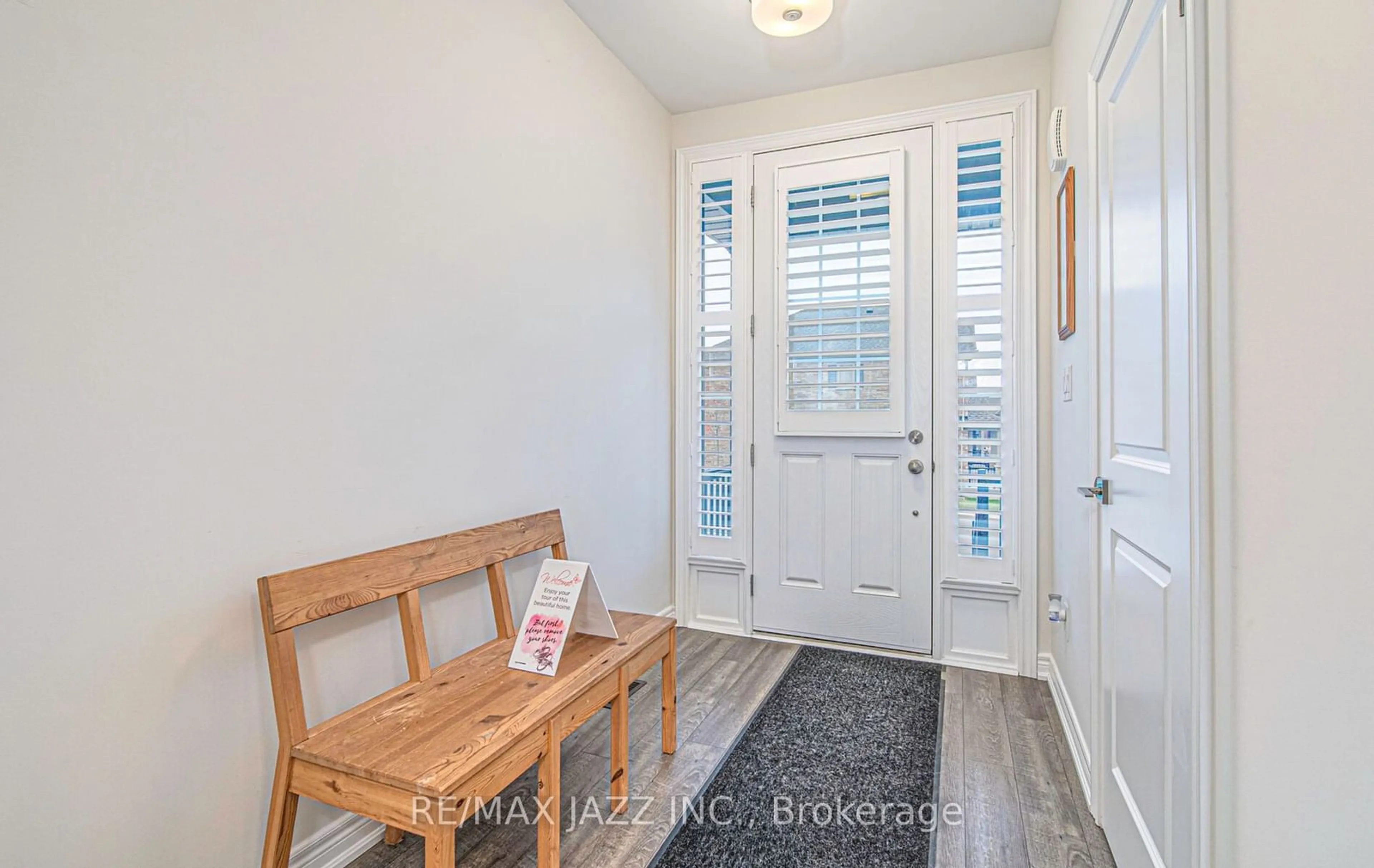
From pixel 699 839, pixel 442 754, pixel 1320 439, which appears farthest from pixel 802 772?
pixel 1320 439

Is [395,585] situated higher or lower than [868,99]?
lower

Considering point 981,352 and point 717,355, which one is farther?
point 717,355

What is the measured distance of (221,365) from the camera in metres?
1.27

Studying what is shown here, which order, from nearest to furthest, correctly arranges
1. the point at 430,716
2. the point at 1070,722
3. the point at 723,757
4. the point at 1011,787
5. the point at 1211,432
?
the point at 1211,432 < the point at 430,716 < the point at 1011,787 < the point at 723,757 < the point at 1070,722

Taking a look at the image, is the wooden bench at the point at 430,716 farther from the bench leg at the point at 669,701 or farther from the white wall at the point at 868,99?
the white wall at the point at 868,99

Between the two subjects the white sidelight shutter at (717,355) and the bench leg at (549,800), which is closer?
the bench leg at (549,800)

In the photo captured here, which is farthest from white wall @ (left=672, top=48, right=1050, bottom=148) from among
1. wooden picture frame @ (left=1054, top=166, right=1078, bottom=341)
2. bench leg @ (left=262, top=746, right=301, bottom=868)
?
bench leg @ (left=262, top=746, right=301, bottom=868)

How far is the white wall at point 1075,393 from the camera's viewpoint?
1.81 meters

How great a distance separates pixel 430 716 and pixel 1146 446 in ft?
5.35

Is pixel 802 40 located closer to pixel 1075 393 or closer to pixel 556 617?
pixel 1075 393

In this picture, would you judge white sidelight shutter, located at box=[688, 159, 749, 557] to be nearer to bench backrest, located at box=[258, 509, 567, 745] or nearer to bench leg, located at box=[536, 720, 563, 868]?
bench backrest, located at box=[258, 509, 567, 745]

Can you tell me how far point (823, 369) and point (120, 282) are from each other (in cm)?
250

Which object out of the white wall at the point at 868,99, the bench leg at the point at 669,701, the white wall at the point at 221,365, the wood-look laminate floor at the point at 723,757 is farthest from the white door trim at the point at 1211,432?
the white wall at the point at 868,99

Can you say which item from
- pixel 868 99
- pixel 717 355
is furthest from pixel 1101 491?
pixel 868 99
